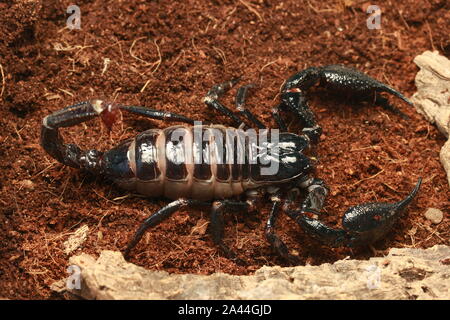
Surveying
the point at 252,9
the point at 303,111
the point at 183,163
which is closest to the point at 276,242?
the point at 183,163

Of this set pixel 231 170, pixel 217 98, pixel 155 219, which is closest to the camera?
pixel 155 219

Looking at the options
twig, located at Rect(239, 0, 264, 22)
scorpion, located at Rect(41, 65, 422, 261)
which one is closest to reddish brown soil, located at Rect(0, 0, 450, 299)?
twig, located at Rect(239, 0, 264, 22)

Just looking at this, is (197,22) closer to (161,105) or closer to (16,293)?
(161,105)

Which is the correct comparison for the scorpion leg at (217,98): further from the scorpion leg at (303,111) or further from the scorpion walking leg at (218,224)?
the scorpion walking leg at (218,224)

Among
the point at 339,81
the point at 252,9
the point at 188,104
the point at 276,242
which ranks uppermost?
the point at 252,9

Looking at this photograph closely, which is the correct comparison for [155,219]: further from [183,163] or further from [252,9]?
[252,9]

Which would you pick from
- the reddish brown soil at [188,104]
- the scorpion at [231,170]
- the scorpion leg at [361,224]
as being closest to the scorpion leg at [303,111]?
the scorpion at [231,170]

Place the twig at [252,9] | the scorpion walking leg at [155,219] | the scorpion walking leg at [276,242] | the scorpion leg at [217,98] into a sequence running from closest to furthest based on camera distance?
the scorpion walking leg at [155,219] < the scorpion walking leg at [276,242] < the scorpion leg at [217,98] < the twig at [252,9]

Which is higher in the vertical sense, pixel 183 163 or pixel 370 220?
pixel 183 163
